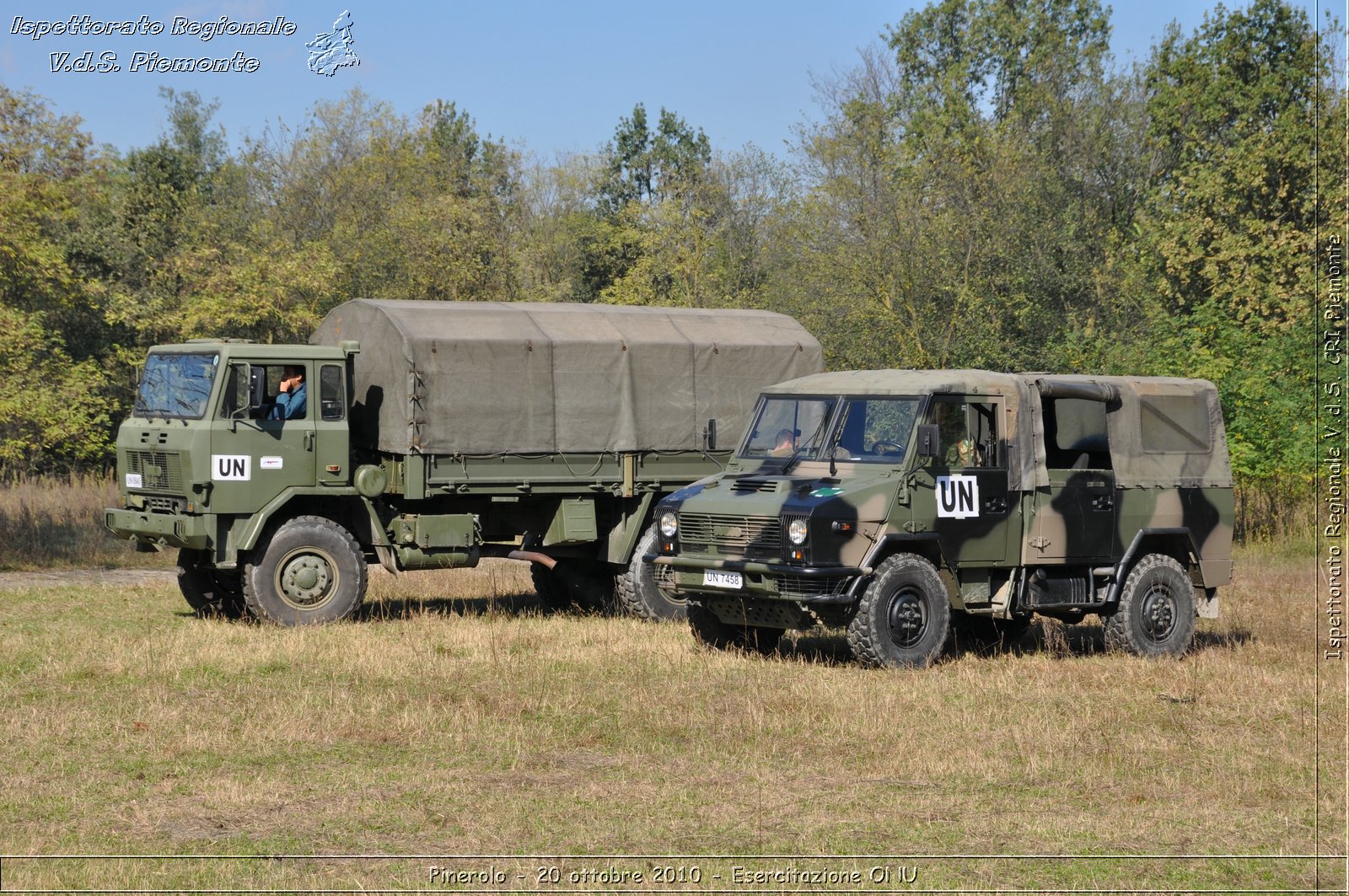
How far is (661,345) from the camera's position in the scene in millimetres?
16359

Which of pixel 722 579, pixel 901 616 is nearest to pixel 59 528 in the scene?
pixel 722 579

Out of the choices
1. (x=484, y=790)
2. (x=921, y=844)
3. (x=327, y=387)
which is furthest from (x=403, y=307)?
(x=921, y=844)

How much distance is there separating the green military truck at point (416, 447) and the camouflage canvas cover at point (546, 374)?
0.02m

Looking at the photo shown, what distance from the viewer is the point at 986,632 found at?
14.5 m

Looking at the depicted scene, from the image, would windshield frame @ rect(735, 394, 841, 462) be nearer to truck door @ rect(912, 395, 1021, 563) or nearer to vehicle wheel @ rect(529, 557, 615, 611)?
truck door @ rect(912, 395, 1021, 563)

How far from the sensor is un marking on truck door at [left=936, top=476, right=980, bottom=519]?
12.4 meters

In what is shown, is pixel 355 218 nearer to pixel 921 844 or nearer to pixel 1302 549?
pixel 1302 549

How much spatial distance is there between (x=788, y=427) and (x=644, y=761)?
15.2 ft

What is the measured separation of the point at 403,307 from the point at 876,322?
54.3 ft

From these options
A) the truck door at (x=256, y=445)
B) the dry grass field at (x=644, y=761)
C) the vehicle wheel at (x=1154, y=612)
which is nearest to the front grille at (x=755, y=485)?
the dry grass field at (x=644, y=761)

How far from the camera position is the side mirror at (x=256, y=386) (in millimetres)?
14866

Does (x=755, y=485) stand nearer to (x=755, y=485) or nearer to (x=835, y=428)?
(x=755, y=485)

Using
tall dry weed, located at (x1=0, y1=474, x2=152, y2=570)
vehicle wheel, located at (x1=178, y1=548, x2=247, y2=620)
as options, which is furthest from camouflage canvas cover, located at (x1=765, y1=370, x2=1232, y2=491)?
tall dry weed, located at (x1=0, y1=474, x2=152, y2=570)

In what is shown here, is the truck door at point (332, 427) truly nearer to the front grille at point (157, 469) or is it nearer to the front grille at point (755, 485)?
the front grille at point (157, 469)
